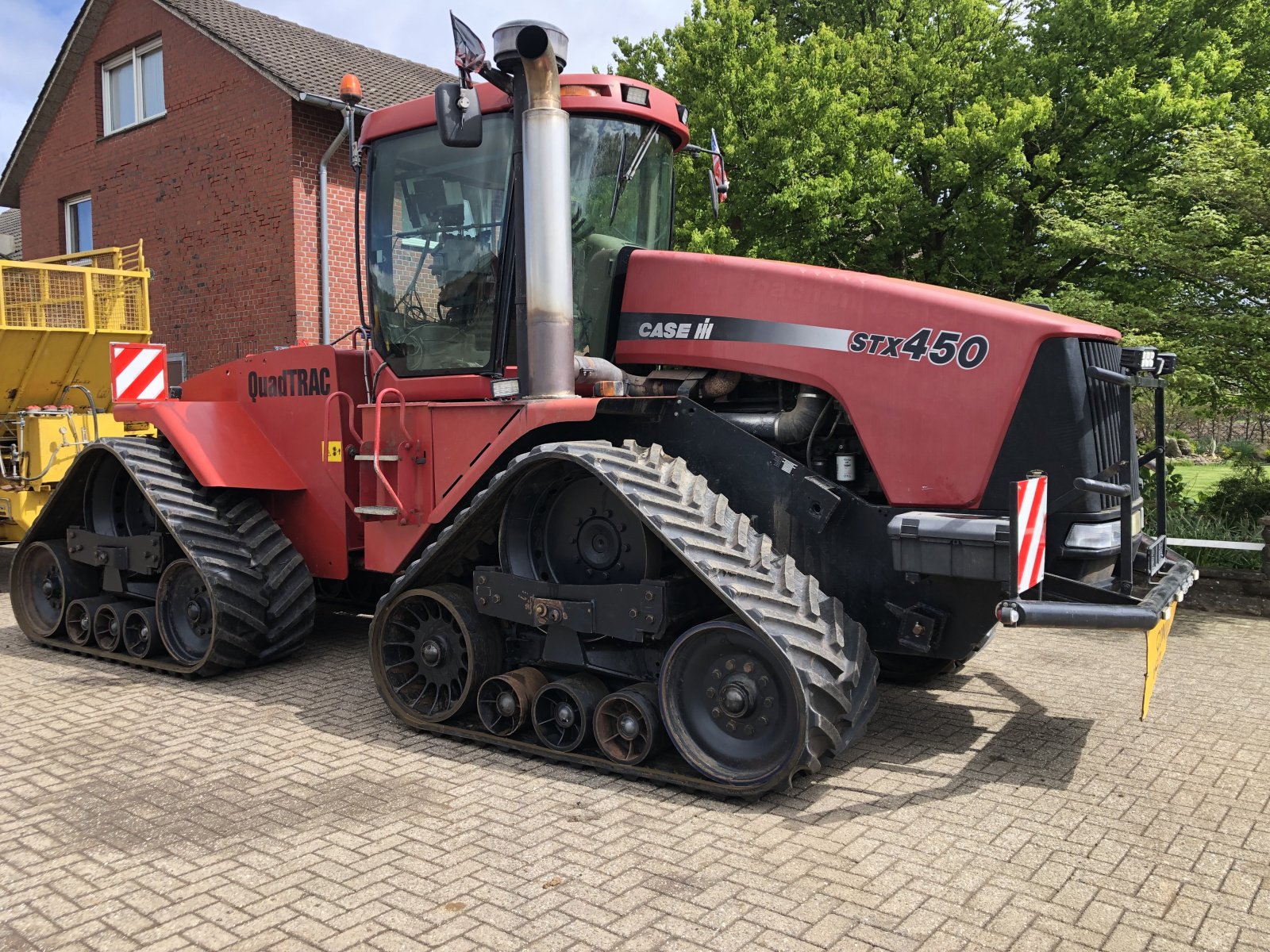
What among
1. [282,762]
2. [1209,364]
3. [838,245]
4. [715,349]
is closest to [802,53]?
[838,245]

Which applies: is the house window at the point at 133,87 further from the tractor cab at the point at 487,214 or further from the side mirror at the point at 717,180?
the side mirror at the point at 717,180

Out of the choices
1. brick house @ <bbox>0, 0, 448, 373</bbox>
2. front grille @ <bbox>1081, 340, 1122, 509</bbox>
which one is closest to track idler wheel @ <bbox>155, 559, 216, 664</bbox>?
front grille @ <bbox>1081, 340, 1122, 509</bbox>

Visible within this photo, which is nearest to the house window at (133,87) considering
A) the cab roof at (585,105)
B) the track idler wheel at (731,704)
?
the cab roof at (585,105)

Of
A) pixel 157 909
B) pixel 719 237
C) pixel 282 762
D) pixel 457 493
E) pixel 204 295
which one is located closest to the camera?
pixel 157 909

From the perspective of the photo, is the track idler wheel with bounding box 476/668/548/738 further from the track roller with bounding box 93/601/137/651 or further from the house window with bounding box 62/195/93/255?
the house window with bounding box 62/195/93/255

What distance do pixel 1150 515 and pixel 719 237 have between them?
20.7ft

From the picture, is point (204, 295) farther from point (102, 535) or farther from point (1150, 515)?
point (1150, 515)

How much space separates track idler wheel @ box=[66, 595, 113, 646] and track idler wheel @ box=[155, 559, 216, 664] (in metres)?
0.67

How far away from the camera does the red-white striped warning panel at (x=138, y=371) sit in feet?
29.1

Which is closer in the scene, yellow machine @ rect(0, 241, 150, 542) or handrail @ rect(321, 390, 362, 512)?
handrail @ rect(321, 390, 362, 512)

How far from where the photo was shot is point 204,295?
53.9ft

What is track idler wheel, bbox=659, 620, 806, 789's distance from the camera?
4102 mm

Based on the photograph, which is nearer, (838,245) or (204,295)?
(838,245)

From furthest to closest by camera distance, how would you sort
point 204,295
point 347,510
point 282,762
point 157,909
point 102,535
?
point 204,295, point 102,535, point 347,510, point 282,762, point 157,909
